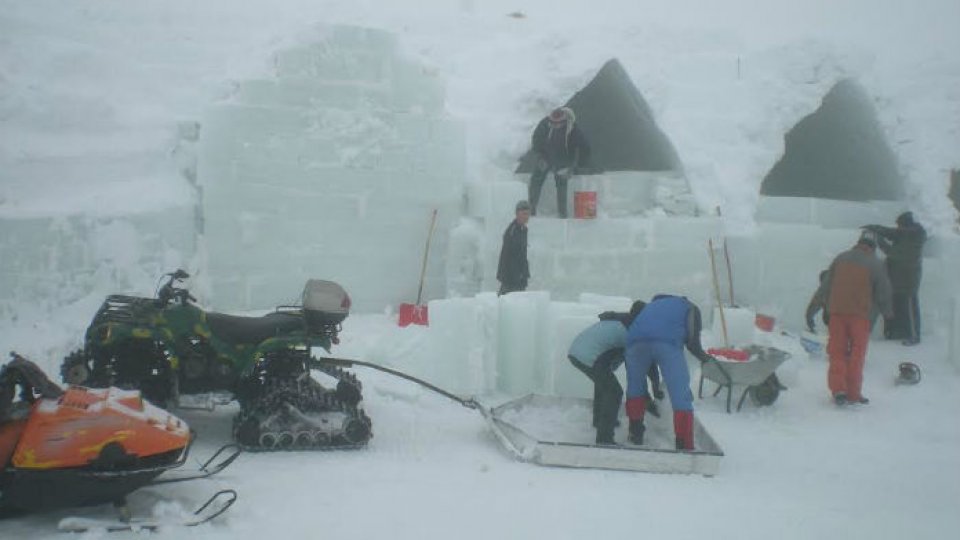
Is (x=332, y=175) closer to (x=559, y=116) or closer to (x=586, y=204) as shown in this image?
(x=559, y=116)

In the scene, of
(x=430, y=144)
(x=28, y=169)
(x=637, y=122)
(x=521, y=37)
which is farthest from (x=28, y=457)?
(x=521, y=37)

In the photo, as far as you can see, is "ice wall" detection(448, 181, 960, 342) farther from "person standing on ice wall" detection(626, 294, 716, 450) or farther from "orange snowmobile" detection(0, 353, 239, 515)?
"orange snowmobile" detection(0, 353, 239, 515)

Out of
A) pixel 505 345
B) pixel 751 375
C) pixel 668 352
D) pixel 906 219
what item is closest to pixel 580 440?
pixel 668 352

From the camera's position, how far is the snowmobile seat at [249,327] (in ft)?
16.7

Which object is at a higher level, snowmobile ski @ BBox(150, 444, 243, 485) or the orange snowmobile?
the orange snowmobile

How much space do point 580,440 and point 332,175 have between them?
174 inches

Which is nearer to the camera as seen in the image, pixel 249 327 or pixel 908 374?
pixel 249 327

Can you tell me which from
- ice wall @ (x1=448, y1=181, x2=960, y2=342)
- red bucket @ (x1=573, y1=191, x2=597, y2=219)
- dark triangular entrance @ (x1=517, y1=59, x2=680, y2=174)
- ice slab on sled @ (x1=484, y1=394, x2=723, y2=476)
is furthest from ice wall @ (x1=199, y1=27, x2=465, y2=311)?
ice slab on sled @ (x1=484, y1=394, x2=723, y2=476)

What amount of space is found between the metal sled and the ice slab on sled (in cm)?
94

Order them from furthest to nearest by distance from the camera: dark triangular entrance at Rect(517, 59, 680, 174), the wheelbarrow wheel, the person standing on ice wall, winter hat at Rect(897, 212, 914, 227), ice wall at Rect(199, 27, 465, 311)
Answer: dark triangular entrance at Rect(517, 59, 680, 174)
winter hat at Rect(897, 212, 914, 227)
ice wall at Rect(199, 27, 465, 311)
the wheelbarrow wheel
the person standing on ice wall

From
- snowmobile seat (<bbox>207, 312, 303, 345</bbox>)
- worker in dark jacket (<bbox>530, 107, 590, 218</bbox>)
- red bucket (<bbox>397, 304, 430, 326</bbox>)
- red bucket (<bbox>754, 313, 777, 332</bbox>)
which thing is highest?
worker in dark jacket (<bbox>530, 107, 590, 218</bbox>)

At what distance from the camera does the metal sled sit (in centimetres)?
648

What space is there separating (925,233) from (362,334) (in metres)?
6.49

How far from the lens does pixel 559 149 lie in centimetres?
918
